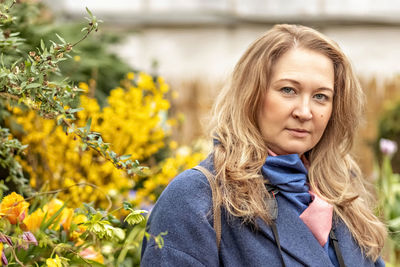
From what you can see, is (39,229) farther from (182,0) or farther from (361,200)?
(182,0)

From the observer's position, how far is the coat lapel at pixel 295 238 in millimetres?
1990

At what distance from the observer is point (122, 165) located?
5.29 ft

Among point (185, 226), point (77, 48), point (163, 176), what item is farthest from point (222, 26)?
point (185, 226)

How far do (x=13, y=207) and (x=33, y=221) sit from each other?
0.18m

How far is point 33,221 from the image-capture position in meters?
1.91

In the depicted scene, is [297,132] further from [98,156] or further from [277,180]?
[98,156]

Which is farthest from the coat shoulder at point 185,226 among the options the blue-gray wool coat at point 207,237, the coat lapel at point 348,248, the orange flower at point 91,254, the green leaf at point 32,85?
the green leaf at point 32,85

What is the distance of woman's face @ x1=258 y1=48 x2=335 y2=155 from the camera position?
208cm

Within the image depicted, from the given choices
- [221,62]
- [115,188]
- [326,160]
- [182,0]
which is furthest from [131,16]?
[326,160]

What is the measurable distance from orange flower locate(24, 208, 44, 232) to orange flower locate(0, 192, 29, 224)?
0.14 ft

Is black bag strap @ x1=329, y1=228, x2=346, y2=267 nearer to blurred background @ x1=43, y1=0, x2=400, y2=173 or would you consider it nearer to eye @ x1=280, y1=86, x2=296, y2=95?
eye @ x1=280, y1=86, x2=296, y2=95

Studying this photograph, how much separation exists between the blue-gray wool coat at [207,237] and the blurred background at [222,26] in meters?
9.87

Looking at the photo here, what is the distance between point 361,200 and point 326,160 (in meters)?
0.23

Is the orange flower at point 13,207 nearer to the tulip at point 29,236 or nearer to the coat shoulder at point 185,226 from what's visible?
the tulip at point 29,236
